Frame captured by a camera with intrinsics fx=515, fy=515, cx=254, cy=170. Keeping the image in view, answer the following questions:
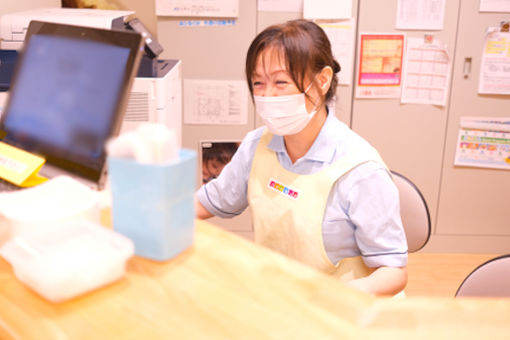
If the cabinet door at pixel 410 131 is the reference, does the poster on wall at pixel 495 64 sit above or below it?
above

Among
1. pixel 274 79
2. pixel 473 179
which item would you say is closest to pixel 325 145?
pixel 274 79

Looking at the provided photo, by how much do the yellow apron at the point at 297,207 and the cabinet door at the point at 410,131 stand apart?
1582 mm

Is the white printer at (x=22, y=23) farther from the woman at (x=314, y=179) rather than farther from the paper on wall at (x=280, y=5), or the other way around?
the paper on wall at (x=280, y=5)

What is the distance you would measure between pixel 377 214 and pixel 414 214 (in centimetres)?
26

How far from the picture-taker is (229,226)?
3.15m

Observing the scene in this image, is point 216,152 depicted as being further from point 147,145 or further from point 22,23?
point 147,145

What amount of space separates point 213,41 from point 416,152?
133cm

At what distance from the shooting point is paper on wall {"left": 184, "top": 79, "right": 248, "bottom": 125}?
2938 millimetres

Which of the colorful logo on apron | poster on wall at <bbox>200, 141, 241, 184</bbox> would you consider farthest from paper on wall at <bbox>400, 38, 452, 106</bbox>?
the colorful logo on apron

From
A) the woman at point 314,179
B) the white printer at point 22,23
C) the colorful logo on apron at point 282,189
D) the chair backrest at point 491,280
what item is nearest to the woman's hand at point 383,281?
the woman at point 314,179

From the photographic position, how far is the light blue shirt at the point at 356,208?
4.29 ft

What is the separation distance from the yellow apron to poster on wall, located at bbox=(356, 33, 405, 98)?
1554 mm

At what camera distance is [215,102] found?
2959 mm

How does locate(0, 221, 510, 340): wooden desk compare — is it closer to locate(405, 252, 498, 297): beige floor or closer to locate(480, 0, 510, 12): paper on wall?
locate(405, 252, 498, 297): beige floor
